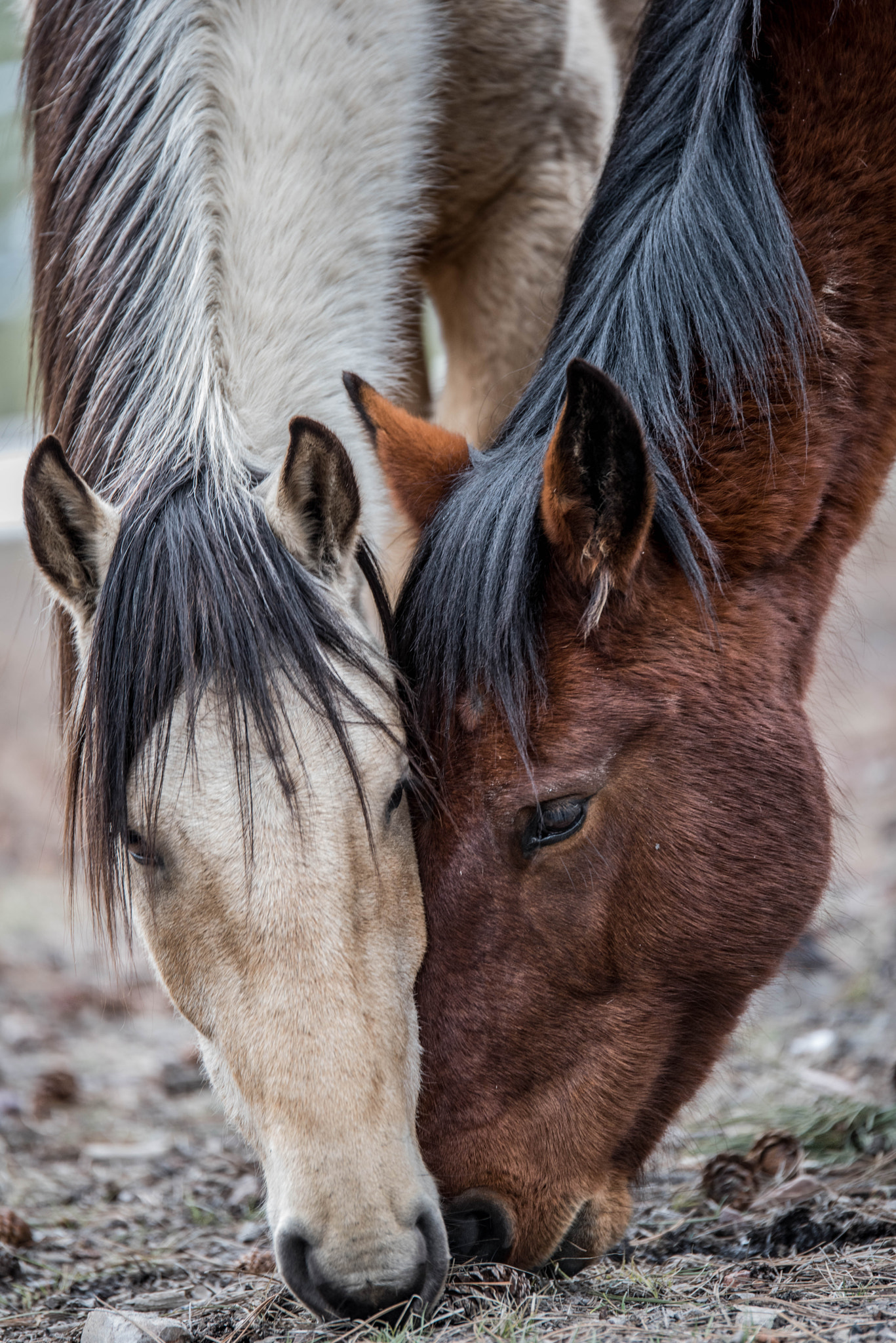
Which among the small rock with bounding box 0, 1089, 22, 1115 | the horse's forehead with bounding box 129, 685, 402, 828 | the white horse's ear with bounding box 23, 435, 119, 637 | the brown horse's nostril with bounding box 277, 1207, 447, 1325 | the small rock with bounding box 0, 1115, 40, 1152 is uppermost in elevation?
the white horse's ear with bounding box 23, 435, 119, 637

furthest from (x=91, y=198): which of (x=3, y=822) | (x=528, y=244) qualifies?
(x=3, y=822)

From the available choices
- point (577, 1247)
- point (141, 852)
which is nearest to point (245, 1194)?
point (577, 1247)

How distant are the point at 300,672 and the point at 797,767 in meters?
1.05

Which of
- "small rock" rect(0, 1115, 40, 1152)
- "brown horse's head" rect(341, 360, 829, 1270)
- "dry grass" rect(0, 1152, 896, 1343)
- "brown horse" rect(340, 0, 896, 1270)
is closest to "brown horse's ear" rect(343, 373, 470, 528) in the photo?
"brown horse" rect(340, 0, 896, 1270)

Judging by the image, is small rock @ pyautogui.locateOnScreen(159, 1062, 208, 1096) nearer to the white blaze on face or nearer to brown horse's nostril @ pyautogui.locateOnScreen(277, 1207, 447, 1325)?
the white blaze on face

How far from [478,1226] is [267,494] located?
1489 mm

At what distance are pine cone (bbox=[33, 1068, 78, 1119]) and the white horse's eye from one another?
→ 104 inches

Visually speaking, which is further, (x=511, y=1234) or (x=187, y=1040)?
(x=187, y=1040)

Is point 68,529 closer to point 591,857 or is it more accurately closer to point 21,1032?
point 591,857

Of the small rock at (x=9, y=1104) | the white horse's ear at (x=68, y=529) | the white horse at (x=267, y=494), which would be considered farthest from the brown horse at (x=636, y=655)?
the small rock at (x=9, y=1104)

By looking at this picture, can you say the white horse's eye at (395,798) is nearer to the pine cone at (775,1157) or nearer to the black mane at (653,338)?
the black mane at (653,338)

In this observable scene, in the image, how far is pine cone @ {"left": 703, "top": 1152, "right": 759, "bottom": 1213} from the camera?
9.64ft

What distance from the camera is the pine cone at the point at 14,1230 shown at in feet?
9.85

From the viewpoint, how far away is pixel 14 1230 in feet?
9.87
